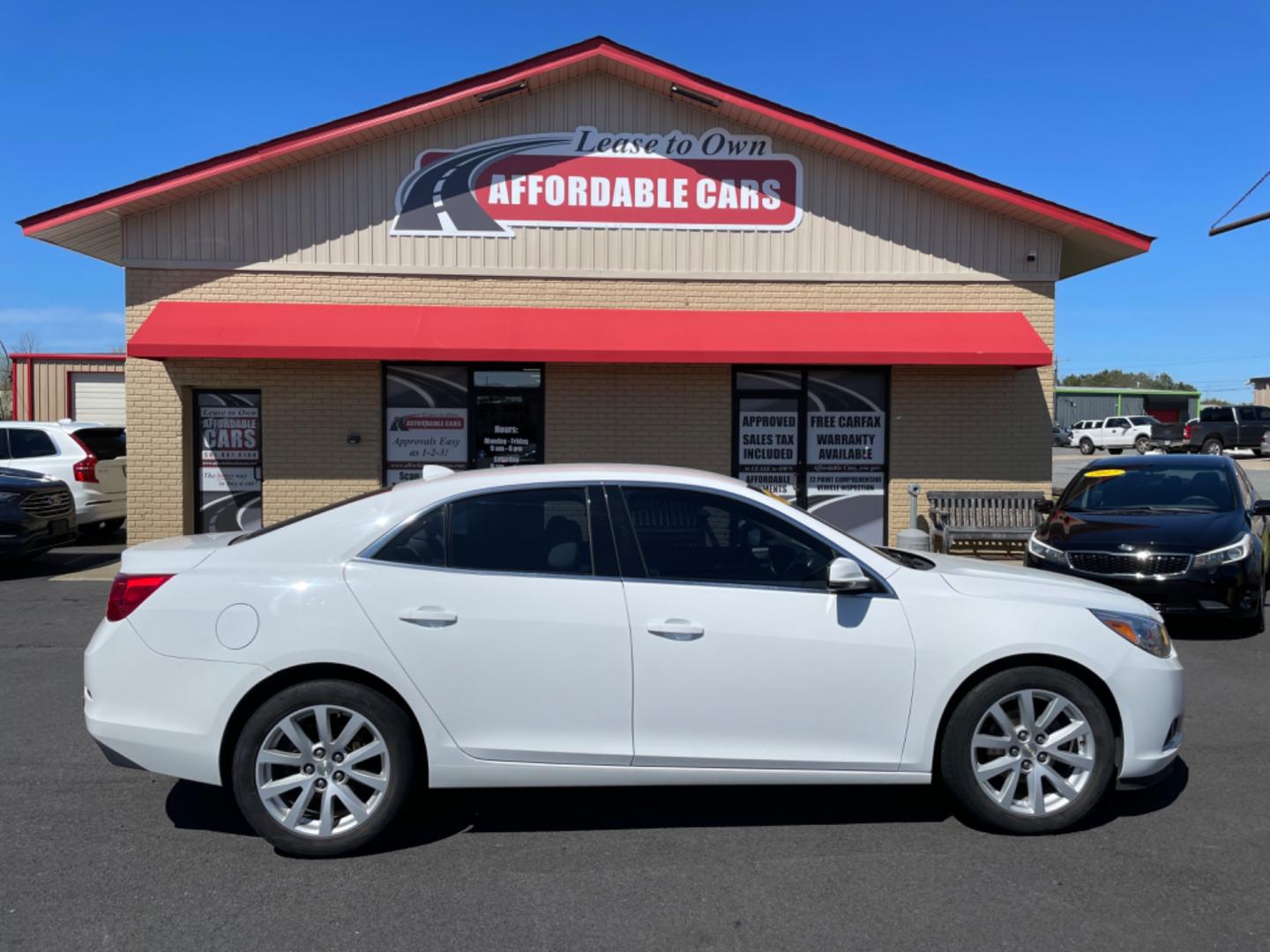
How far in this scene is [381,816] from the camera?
4.00 m

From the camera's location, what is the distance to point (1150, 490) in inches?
374

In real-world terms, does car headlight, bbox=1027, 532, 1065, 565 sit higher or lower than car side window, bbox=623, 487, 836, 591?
lower

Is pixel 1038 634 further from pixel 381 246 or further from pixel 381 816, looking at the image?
pixel 381 246

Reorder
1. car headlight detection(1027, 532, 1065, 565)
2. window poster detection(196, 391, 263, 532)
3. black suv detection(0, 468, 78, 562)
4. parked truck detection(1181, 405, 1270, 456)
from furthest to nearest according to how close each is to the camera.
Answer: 1. parked truck detection(1181, 405, 1270, 456)
2. window poster detection(196, 391, 263, 532)
3. black suv detection(0, 468, 78, 562)
4. car headlight detection(1027, 532, 1065, 565)

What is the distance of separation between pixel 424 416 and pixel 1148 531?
8.08m

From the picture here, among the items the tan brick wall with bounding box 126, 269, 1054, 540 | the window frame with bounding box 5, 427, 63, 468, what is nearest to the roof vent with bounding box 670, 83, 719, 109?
the tan brick wall with bounding box 126, 269, 1054, 540

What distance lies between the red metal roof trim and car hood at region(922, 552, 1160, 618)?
859 centimetres

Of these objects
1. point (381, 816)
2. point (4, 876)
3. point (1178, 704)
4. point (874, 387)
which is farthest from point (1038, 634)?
point (874, 387)

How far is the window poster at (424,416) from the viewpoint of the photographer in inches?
489

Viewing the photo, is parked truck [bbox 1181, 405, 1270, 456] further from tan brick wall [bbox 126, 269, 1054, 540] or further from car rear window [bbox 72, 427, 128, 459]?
car rear window [bbox 72, 427, 128, 459]

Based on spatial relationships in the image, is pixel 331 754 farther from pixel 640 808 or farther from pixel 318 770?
pixel 640 808

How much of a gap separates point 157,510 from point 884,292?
9291 mm

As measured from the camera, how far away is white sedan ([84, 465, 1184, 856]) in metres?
3.98

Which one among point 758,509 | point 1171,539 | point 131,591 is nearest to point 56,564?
point 131,591
